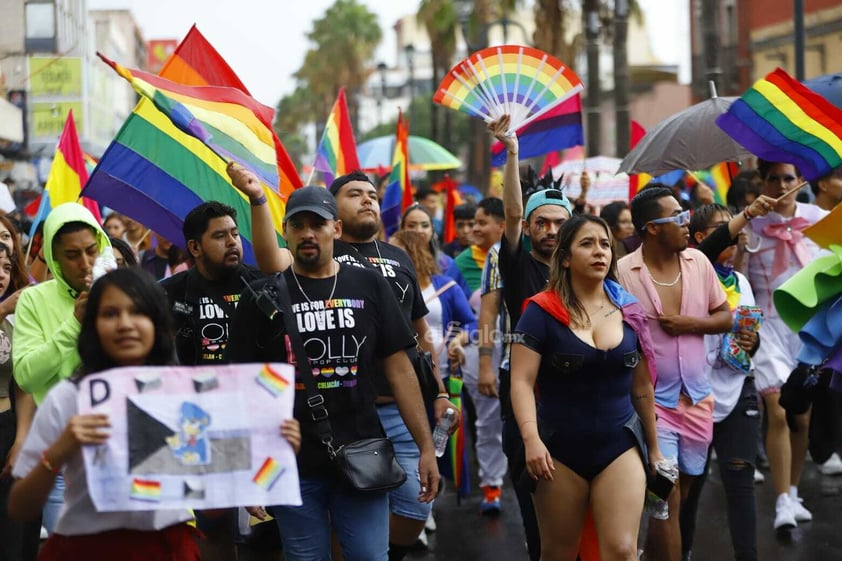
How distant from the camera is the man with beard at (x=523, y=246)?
21.4ft

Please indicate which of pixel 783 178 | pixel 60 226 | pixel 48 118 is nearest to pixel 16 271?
pixel 60 226

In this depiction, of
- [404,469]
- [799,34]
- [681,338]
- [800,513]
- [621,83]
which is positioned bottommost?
[800,513]

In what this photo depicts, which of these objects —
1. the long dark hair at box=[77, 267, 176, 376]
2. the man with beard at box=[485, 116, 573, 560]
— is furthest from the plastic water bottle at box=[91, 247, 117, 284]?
the man with beard at box=[485, 116, 573, 560]

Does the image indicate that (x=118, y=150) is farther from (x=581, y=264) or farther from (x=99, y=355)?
(x=99, y=355)

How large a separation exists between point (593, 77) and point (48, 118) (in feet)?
49.8

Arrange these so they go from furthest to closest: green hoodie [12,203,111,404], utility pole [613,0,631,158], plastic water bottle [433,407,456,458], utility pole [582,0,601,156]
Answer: utility pole [582,0,601,156]
utility pole [613,0,631,158]
plastic water bottle [433,407,456,458]
green hoodie [12,203,111,404]

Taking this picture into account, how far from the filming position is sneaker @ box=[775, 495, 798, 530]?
26.4 feet

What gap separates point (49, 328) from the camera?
5.21 meters

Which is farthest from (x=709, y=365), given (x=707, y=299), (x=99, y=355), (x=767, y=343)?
(x=99, y=355)

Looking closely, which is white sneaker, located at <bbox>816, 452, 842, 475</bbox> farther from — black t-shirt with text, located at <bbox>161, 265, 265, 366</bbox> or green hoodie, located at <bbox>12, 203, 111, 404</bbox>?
green hoodie, located at <bbox>12, 203, 111, 404</bbox>

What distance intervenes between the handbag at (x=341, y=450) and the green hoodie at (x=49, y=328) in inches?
32.3

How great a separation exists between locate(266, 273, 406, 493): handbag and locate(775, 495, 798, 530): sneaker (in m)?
3.80

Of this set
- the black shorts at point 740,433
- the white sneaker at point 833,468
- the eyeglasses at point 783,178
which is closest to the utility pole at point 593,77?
the white sneaker at point 833,468

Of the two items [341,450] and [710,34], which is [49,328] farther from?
[710,34]
